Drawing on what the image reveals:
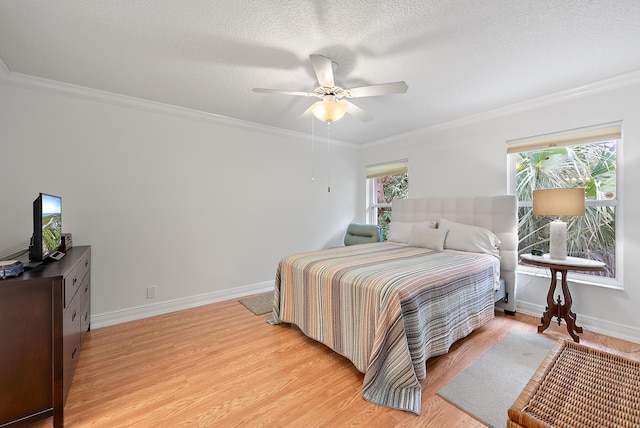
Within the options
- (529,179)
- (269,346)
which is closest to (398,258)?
(269,346)

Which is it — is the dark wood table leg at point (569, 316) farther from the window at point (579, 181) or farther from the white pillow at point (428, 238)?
the white pillow at point (428, 238)

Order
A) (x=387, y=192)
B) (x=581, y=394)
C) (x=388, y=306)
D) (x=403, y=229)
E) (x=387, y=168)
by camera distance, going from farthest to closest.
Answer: (x=387, y=192), (x=387, y=168), (x=403, y=229), (x=388, y=306), (x=581, y=394)

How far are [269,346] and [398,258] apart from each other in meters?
1.42

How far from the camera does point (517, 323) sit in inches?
107

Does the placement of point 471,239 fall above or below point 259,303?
above

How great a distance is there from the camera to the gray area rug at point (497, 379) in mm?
1566

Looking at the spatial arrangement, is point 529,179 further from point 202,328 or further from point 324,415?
point 202,328

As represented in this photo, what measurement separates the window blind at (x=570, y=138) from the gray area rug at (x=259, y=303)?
3419 millimetres

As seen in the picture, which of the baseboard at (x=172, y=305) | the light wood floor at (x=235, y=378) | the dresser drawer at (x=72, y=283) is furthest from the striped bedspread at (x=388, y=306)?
the dresser drawer at (x=72, y=283)

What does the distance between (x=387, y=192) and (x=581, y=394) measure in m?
3.87

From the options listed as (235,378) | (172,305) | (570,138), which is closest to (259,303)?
(172,305)

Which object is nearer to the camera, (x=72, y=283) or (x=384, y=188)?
(x=72, y=283)

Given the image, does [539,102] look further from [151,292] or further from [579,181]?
[151,292]

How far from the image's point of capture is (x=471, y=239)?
303cm
